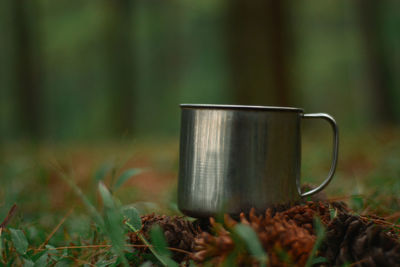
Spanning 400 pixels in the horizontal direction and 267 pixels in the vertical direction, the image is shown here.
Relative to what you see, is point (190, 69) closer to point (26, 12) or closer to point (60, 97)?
point (60, 97)

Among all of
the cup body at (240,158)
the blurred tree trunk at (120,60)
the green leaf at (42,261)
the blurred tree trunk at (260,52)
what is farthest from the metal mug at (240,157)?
the blurred tree trunk at (120,60)

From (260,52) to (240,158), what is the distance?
488 centimetres

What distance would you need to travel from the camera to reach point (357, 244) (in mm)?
1032

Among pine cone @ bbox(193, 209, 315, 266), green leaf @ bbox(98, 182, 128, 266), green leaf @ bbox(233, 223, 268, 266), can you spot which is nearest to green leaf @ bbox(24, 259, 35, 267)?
green leaf @ bbox(98, 182, 128, 266)

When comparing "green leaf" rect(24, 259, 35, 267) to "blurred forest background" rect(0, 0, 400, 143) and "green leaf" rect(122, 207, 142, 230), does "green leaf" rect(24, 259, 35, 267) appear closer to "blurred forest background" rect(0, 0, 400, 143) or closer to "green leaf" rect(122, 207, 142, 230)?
"green leaf" rect(122, 207, 142, 230)

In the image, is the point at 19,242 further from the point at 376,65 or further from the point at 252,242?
the point at 376,65

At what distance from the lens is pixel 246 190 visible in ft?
4.11

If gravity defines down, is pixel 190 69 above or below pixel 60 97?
above

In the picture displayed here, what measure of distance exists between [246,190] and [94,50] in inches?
752

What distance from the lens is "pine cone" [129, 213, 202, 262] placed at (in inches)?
46.4

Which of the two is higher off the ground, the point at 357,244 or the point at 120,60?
the point at 120,60

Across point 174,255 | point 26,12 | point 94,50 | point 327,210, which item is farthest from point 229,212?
point 94,50

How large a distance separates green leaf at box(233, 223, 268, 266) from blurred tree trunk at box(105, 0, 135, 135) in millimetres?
11468

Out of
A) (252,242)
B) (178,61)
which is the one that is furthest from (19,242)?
(178,61)
